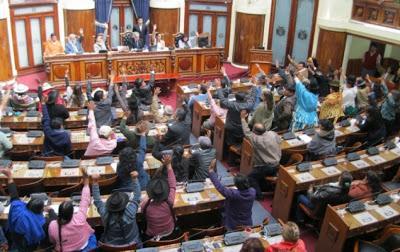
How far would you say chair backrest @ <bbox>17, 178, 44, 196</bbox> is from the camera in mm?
5817

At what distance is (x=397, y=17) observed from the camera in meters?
11.0

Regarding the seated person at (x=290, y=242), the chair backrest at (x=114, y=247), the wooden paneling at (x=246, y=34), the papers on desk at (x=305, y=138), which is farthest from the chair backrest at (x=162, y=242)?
the wooden paneling at (x=246, y=34)

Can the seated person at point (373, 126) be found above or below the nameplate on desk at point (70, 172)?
above

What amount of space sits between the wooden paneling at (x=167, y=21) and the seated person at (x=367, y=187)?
31.4ft

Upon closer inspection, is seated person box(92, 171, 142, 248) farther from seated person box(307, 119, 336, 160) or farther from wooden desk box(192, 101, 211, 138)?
wooden desk box(192, 101, 211, 138)

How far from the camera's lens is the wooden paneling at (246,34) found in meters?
14.3

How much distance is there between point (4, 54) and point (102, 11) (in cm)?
351

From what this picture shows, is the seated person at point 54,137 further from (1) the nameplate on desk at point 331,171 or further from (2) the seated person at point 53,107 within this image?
(1) the nameplate on desk at point 331,171

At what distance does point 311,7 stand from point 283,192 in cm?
845

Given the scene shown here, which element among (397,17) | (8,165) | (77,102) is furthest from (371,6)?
(8,165)

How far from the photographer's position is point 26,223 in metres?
4.52

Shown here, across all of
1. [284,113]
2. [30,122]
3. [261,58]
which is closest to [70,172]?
[30,122]

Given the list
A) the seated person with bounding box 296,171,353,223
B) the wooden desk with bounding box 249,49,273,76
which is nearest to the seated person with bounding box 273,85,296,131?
the seated person with bounding box 296,171,353,223

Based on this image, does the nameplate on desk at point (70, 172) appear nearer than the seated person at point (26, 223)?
No
